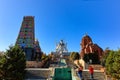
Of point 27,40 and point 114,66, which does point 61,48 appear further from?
point 114,66

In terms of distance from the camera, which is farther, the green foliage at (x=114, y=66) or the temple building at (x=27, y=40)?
the temple building at (x=27, y=40)

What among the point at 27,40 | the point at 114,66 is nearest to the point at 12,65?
the point at 114,66

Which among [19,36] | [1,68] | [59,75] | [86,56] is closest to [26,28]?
[19,36]

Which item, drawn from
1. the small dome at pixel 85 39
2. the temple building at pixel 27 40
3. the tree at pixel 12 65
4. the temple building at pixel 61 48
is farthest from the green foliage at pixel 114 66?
the temple building at pixel 61 48

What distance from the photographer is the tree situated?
19969 millimetres

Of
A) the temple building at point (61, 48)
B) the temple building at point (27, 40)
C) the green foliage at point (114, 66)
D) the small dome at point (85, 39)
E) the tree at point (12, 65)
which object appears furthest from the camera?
the temple building at point (61, 48)

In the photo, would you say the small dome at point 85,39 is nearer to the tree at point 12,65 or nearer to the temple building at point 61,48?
the temple building at point 61,48

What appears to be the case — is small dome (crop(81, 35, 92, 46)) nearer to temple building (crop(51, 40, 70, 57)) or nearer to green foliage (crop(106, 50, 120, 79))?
temple building (crop(51, 40, 70, 57))

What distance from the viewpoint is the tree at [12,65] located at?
20.0 m

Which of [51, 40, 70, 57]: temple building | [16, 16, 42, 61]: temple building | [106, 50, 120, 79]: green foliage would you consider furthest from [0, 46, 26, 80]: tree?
[51, 40, 70, 57]: temple building

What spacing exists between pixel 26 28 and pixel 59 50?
38.8m

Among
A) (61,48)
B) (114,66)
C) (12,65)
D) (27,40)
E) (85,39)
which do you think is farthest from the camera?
(61,48)

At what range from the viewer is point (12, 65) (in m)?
20.4

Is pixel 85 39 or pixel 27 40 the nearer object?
pixel 27 40
